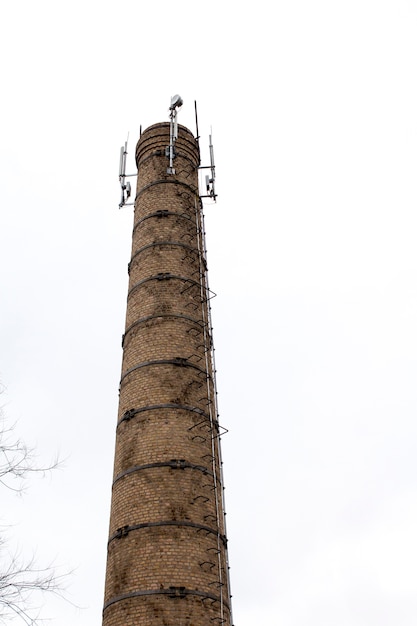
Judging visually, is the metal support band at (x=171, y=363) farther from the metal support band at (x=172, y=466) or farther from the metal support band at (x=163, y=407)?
the metal support band at (x=172, y=466)

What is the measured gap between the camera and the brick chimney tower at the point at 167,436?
1440 cm

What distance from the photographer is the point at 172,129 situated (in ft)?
72.4

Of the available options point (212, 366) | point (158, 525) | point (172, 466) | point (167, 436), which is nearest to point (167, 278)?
point (212, 366)

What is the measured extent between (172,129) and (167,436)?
10833 millimetres

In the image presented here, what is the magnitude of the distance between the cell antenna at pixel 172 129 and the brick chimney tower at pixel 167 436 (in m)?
0.08

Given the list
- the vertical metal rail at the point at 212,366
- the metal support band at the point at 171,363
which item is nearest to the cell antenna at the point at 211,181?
the vertical metal rail at the point at 212,366

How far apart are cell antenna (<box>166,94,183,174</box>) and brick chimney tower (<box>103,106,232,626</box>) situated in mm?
77

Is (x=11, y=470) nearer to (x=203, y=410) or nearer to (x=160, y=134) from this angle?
(x=203, y=410)

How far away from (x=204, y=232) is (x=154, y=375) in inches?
246

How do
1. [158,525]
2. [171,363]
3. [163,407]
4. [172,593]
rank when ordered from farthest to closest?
1. [171,363]
2. [163,407]
3. [158,525]
4. [172,593]

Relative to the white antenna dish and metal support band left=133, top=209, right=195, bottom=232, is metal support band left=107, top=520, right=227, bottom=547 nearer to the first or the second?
metal support band left=133, top=209, right=195, bottom=232

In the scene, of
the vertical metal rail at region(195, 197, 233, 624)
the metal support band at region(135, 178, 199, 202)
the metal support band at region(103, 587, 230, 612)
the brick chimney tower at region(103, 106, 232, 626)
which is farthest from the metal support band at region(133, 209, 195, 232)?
the metal support band at region(103, 587, 230, 612)

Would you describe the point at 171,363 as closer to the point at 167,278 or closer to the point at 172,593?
the point at 167,278

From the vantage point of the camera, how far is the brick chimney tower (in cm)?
1440
